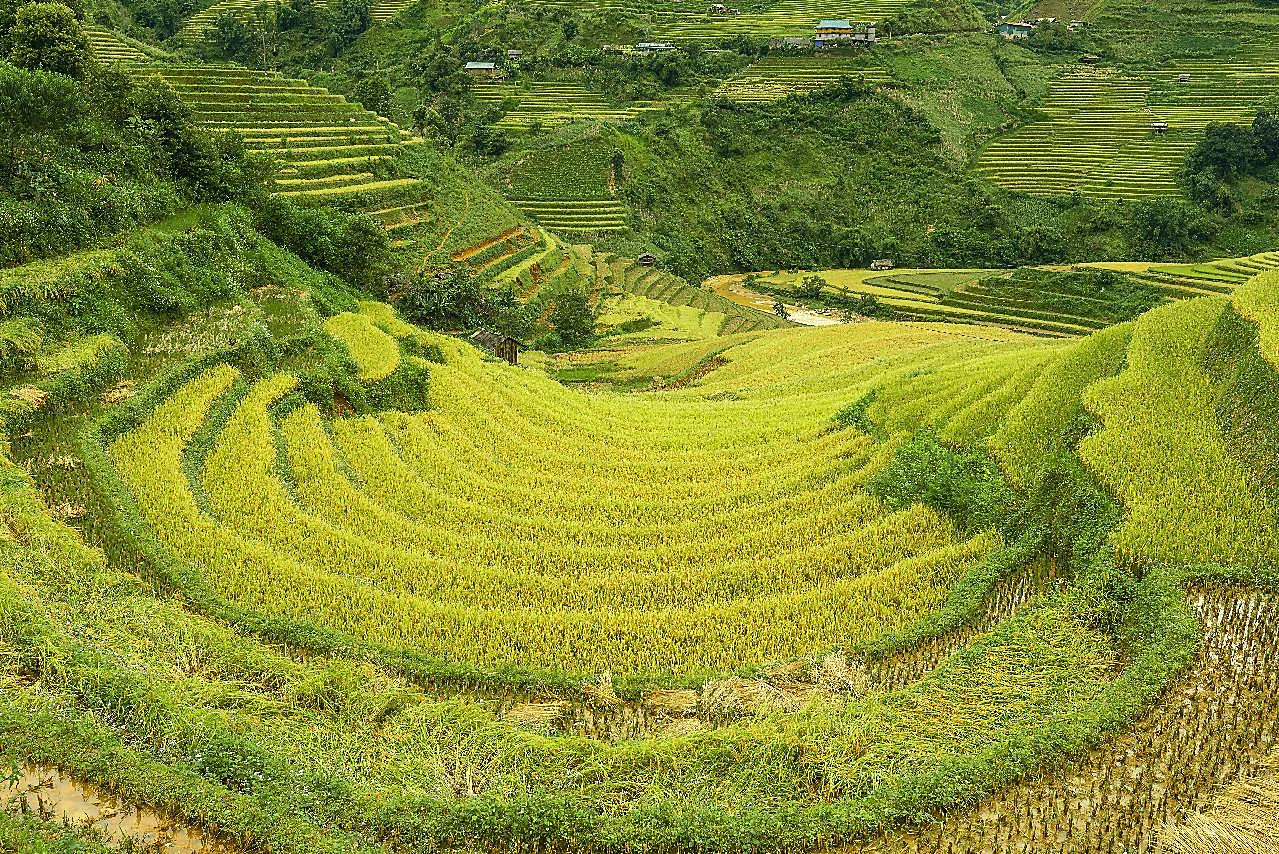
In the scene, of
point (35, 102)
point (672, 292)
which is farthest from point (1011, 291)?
point (35, 102)

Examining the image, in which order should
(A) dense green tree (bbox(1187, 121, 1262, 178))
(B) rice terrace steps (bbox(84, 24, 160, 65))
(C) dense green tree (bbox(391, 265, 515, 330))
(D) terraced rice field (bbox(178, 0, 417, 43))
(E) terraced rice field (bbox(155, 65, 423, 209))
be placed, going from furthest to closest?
(D) terraced rice field (bbox(178, 0, 417, 43)) → (A) dense green tree (bbox(1187, 121, 1262, 178)) → (B) rice terrace steps (bbox(84, 24, 160, 65)) → (E) terraced rice field (bbox(155, 65, 423, 209)) → (C) dense green tree (bbox(391, 265, 515, 330))

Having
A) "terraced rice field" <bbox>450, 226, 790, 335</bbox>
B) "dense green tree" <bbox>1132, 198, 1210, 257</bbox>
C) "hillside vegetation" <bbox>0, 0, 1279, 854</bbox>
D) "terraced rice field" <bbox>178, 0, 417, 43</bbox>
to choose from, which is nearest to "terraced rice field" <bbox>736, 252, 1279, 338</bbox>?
"dense green tree" <bbox>1132, 198, 1210, 257</bbox>

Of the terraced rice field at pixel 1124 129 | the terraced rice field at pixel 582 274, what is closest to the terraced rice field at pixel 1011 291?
the terraced rice field at pixel 582 274

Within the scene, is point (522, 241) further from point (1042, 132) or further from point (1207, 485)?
point (1042, 132)

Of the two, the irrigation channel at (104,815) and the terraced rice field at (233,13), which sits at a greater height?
the terraced rice field at (233,13)

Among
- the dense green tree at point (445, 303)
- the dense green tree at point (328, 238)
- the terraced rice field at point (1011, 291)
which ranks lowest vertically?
the terraced rice field at point (1011, 291)

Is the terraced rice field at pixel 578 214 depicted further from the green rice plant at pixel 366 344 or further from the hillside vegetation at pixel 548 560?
the green rice plant at pixel 366 344

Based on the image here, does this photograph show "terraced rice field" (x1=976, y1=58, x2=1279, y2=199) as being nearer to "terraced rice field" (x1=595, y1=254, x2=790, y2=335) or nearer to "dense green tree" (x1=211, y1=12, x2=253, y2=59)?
"terraced rice field" (x1=595, y1=254, x2=790, y2=335)
